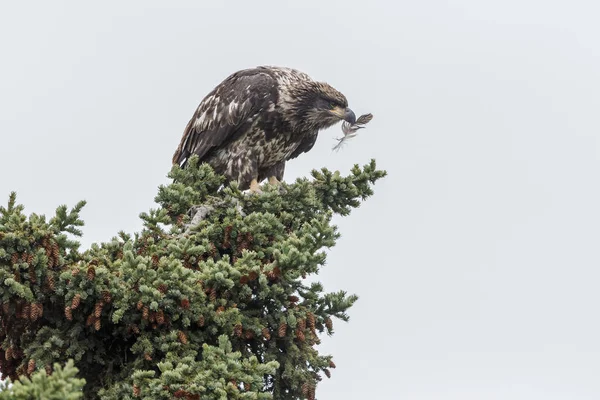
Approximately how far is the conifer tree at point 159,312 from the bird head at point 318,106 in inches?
130

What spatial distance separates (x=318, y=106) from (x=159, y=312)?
15.2 ft

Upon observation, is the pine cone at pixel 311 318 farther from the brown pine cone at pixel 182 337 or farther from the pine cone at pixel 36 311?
the pine cone at pixel 36 311

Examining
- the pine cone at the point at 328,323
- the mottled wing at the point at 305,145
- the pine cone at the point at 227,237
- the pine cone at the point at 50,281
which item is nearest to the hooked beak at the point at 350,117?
the mottled wing at the point at 305,145

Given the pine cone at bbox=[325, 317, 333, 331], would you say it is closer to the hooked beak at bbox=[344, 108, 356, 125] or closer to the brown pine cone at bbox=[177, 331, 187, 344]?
the brown pine cone at bbox=[177, 331, 187, 344]

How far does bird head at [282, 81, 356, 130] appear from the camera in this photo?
9.80 meters

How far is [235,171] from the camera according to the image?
9.75 metres

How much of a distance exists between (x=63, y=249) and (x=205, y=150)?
13.8 ft

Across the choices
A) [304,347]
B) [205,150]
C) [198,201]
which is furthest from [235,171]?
[304,347]

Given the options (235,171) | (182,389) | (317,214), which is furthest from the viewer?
(235,171)

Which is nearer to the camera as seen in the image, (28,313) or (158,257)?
(28,313)

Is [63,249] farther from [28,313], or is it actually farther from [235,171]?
[235,171]

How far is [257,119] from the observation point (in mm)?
9773

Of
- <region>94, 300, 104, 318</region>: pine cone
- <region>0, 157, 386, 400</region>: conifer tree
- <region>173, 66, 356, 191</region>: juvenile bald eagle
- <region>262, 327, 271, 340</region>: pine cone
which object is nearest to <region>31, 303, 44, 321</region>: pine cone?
<region>0, 157, 386, 400</region>: conifer tree

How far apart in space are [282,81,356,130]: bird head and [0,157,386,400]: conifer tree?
3.30 m
